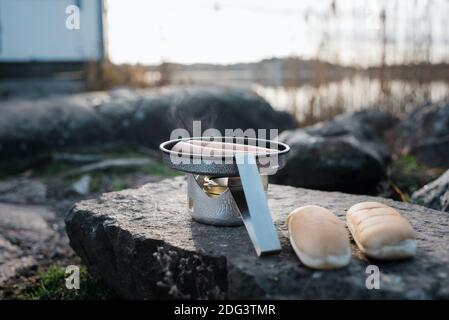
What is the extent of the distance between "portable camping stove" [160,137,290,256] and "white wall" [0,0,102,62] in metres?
8.70

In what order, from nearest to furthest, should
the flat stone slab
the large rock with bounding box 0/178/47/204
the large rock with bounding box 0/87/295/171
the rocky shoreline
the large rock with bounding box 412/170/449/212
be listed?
the flat stone slab < the large rock with bounding box 412/170/449/212 < the rocky shoreline < the large rock with bounding box 0/178/47/204 < the large rock with bounding box 0/87/295/171

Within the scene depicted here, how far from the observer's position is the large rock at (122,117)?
20.1 feet

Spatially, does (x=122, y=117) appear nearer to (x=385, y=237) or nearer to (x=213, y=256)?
(x=213, y=256)

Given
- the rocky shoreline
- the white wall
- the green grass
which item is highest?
the white wall

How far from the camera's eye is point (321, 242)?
1791mm

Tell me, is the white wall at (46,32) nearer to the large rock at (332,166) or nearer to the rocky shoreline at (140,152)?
the rocky shoreline at (140,152)

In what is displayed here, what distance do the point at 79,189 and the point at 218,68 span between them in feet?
27.0

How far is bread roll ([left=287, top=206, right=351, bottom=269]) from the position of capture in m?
1.78

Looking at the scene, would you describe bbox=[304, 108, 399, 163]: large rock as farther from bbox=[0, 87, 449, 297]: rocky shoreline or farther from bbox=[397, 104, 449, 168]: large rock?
bbox=[397, 104, 449, 168]: large rock

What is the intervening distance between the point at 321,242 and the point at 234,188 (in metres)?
0.51

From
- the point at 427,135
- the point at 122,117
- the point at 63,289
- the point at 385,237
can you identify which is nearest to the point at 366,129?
the point at 427,135

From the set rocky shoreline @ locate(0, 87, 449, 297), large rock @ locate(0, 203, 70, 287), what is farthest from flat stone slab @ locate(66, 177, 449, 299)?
large rock @ locate(0, 203, 70, 287)

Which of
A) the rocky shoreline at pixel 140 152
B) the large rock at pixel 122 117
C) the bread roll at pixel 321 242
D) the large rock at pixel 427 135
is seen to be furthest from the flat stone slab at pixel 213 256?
the large rock at pixel 122 117

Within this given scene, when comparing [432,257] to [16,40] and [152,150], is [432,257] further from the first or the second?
[16,40]
